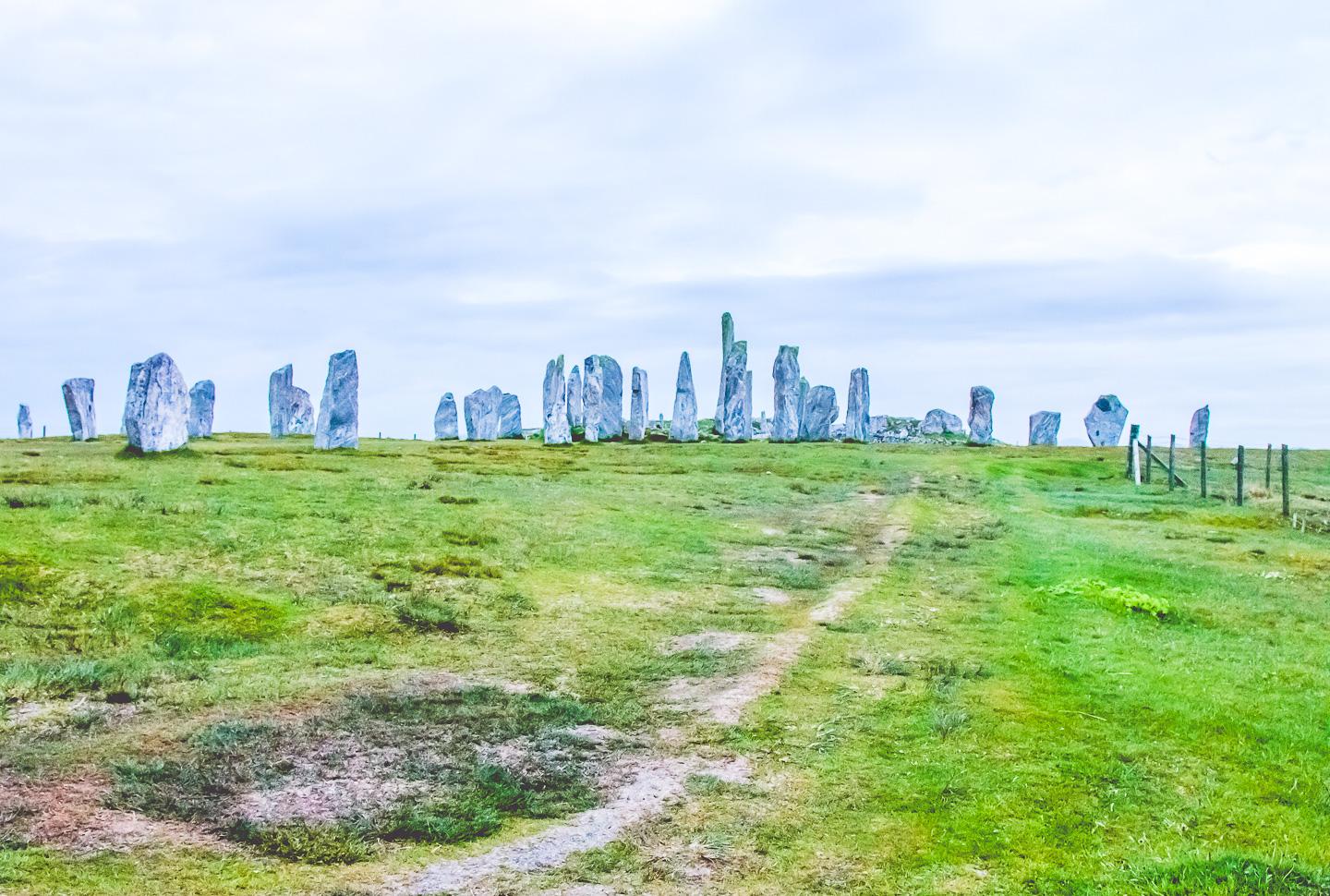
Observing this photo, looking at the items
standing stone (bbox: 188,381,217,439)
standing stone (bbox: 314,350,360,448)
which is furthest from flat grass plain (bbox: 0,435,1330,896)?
standing stone (bbox: 188,381,217,439)

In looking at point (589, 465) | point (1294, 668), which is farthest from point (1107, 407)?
point (1294, 668)

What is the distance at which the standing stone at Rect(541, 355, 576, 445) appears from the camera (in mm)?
50188

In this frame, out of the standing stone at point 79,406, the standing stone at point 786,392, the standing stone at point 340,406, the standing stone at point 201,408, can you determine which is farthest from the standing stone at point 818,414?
→ the standing stone at point 79,406

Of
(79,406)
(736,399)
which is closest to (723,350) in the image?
(736,399)

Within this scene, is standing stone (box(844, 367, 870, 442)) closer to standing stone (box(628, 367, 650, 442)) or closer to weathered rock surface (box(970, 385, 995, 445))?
weathered rock surface (box(970, 385, 995, 445))

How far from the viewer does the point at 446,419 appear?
6588 cm

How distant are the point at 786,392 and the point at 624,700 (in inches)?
2013

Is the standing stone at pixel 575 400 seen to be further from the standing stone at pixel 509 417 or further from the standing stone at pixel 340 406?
the standing stone at pixel 340 406

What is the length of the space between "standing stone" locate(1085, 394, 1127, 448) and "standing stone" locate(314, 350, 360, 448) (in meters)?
44.0

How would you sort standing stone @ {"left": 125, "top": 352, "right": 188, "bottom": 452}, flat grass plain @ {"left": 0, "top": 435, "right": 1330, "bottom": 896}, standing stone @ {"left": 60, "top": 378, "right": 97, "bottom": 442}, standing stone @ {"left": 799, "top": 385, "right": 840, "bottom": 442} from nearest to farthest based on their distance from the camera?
flat grass plain @ {"left": 0, "top": 435, "right": 1330, "bottom": 896}
standing stone @ {"left": 125, "top": 352, "right": 188, "bottom": 452}
standing stone @ {"left": 60, "top": 378, "right": 97, "bottom": 442}
standing stone @ {"left": 799, "top": 385, "right": 840, "bottom": 442}

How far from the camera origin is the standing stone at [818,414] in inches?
2454

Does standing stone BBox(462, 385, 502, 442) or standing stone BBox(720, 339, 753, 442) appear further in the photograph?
standing stone BBox(462, 385, 502, 442)

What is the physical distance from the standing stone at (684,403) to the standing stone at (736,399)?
3.71 meters

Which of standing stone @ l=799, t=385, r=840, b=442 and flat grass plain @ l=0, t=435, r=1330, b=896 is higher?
standing stone @ l=799, t=385, r=840, b=442
